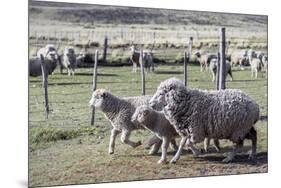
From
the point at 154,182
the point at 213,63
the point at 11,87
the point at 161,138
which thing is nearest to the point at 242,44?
the point at 213,63

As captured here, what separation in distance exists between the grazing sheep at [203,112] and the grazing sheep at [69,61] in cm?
79

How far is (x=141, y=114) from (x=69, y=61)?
83 cm

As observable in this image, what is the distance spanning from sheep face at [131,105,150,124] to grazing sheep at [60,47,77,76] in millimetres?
697

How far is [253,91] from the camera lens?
5.15 m

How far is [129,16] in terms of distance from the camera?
4723 mm

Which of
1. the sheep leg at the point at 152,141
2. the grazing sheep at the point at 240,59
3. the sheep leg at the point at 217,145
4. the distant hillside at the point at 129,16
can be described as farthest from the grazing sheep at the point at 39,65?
the grazing sheep at the point at 240,59

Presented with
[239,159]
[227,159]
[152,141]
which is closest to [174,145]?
[152,141]

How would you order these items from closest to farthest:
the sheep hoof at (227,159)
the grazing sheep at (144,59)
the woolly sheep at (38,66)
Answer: the woolly sheep at (38,66) < the grazing sheep at (144,59) < the sheep hoof at (227,159)

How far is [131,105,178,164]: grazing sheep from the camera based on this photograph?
4.49 metres

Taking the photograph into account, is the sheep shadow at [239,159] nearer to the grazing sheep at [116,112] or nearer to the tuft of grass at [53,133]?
the grazing sheep at [116,112]

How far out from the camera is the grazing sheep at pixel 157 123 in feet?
14.7

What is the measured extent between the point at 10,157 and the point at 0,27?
3.60ft

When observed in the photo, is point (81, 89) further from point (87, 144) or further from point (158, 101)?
point (158, 101)

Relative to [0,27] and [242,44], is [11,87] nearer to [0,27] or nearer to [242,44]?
[0,27]
